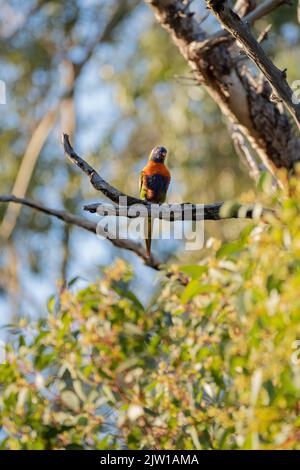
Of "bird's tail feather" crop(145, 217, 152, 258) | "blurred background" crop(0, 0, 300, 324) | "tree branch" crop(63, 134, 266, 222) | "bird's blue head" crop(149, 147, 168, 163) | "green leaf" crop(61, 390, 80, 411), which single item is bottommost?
"green leaf" crop(61, 390, 80, 411)

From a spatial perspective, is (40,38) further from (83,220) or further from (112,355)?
(112,355)

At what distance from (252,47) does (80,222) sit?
132cm

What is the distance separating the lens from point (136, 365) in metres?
3.20

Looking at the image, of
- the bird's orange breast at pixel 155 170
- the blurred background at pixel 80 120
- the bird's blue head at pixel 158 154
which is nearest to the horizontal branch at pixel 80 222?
the bird's orange breast at pixel 155 170

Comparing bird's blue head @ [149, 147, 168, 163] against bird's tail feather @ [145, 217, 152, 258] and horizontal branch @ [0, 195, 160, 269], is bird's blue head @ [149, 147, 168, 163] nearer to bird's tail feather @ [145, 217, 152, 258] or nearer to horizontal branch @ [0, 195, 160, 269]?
bird's tail feather @ [145, 217, 152, 258]

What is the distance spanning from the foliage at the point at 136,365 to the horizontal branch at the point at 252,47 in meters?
0.34

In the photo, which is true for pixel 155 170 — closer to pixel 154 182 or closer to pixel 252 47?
pixel 154 182

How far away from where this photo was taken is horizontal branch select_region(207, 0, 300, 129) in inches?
106

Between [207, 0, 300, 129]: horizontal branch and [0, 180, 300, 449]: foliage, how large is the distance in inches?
13.6

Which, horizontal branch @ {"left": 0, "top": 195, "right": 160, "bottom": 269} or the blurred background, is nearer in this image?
horizontal branch @ {"left": 0, "top": 195, "right": 160, "bottom": 269}

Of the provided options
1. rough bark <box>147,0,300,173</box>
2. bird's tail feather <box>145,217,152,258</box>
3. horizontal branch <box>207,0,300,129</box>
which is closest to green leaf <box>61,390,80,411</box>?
bird's tail feather <box>145,217,152,258</box>

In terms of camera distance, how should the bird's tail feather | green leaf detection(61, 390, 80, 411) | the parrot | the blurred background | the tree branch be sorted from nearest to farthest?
the tree branch, green leaf detection(61, 390, 80, 411), the bird's tail feather, the parrot, the blurred background

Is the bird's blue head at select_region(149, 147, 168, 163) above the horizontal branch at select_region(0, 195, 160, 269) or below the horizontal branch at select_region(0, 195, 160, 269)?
above

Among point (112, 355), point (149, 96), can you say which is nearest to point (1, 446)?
point (112, 355)
